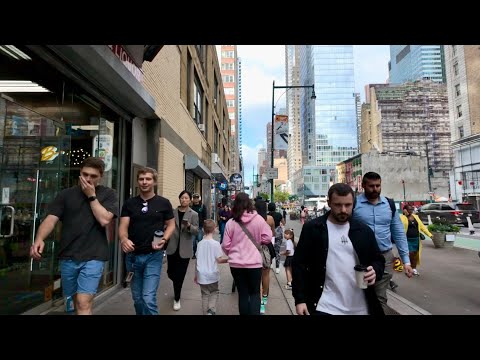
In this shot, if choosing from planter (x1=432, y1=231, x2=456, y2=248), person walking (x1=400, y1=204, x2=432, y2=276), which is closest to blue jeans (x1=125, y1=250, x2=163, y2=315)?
person walking (x1=400, y1=204, x2=432, y2=276)

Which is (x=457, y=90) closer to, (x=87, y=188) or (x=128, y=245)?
(x=128, y=245)

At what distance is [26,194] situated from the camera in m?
4.61

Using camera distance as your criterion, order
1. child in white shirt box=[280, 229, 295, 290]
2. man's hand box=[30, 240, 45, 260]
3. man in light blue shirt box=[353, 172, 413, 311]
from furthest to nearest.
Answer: child in white shirt box=[280, 229, 295, 290] < man in light blue shirt box=[353, 172, 413, 311] < man's hand box=[30, 240, 45, 260]

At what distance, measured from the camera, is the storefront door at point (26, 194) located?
419cm

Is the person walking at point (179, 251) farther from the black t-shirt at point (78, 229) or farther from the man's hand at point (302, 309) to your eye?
the man's hand at point (302, 309)

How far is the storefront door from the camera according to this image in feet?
13.7

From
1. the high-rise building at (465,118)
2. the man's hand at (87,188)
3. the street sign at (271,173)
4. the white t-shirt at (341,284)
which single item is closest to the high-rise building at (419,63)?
the high-rise building at (465,118)

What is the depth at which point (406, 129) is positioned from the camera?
94.3 m

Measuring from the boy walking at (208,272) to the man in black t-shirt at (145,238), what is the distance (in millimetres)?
1023

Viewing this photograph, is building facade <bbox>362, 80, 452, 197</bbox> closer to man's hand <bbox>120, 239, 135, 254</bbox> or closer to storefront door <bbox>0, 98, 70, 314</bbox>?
storefront door <bbox>0, 98, 70, 314</bbox>

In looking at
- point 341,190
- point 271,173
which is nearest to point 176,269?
point 341,190

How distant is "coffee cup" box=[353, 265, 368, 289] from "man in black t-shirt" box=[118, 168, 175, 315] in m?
2.13

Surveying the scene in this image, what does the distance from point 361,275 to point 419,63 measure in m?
158
